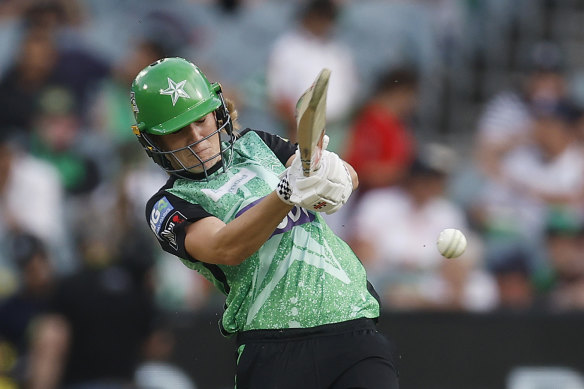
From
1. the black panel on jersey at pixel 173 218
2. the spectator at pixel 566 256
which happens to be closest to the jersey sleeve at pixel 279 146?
the black panel on jersey at pixel 173 218

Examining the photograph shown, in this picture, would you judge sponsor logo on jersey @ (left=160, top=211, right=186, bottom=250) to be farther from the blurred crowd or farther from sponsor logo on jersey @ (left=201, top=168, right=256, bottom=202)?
the blurred crowd

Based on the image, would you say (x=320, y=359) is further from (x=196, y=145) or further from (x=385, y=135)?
(x=385, y=135)

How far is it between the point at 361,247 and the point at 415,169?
96cm

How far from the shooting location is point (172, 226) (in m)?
4.39

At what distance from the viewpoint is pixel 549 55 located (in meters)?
10.7

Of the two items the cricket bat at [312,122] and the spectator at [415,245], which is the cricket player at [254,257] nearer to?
the cricket bat at [312,122]

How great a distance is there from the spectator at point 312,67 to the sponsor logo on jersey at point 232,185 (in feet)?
17.5

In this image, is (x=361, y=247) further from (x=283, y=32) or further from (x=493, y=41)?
(x=493, y=41)

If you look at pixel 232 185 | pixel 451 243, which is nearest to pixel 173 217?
pixel 232 185

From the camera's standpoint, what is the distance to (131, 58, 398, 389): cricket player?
14.2 feet

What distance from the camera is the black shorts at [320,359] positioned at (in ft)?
14.1

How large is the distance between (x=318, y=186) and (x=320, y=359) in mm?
897

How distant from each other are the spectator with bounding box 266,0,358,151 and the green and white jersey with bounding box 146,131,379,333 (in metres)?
5.38

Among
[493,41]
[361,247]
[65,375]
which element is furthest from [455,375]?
[493,41]
